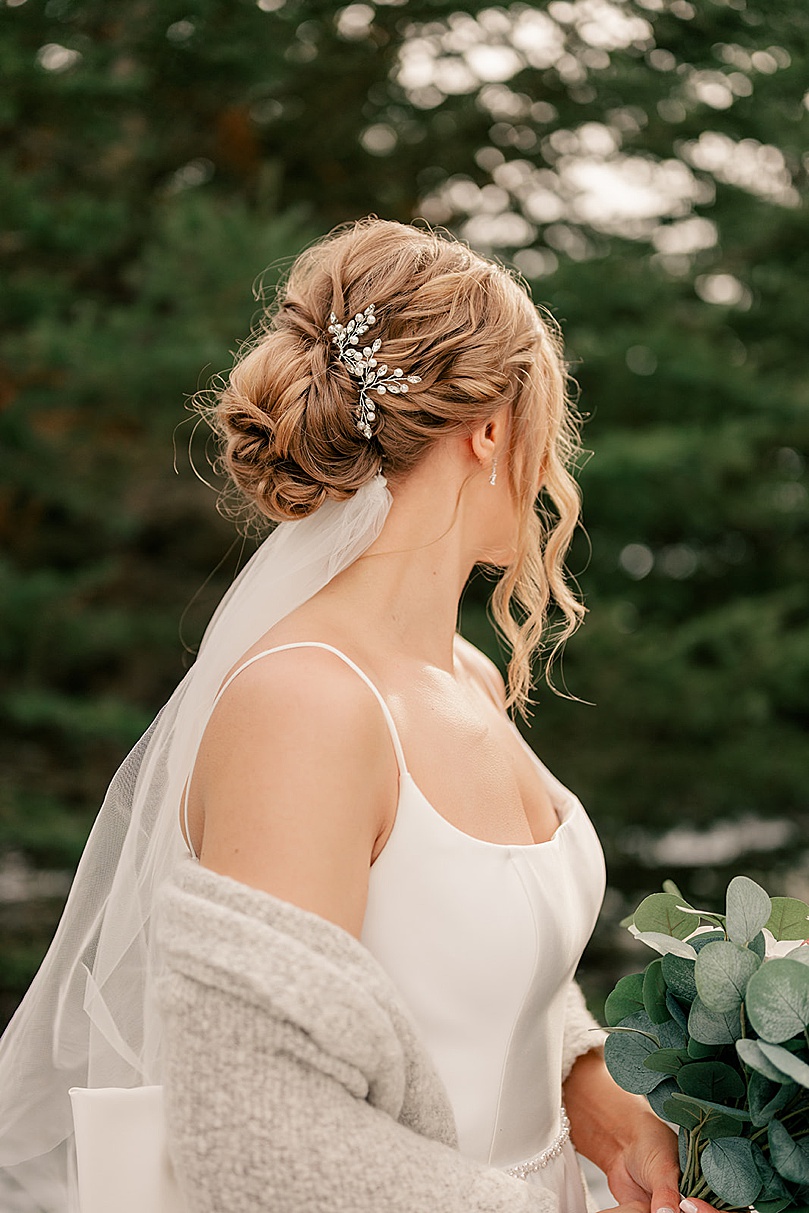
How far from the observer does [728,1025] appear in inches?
50.3

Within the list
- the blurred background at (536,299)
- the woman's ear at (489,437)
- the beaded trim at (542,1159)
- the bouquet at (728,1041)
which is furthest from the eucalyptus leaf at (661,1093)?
the blurred background at (536,299)

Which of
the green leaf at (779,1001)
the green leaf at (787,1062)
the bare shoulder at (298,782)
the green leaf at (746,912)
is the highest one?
the bare shoulder at (298,782)

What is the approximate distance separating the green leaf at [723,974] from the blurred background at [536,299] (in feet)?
10.5

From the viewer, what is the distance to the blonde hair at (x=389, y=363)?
4.78ft

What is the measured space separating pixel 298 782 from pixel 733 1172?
27.3 inches

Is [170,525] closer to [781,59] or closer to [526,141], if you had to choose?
[526,141]

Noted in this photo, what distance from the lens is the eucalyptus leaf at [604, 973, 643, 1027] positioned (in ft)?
4.73

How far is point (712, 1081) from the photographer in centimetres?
132

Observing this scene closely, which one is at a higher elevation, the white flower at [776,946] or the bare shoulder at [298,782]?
the bare shoulder at [298,782]

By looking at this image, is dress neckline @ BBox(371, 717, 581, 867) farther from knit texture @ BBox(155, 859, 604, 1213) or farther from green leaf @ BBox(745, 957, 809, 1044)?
green leaf @ BBox(745, 957, 809, 1044)

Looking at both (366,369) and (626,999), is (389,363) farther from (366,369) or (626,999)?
(626,999)

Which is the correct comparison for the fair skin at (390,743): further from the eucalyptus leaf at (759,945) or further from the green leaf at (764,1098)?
the eucalyptus leaf at (759,945)

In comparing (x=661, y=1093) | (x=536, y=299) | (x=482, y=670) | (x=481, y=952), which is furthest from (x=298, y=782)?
(x=536, y=299)

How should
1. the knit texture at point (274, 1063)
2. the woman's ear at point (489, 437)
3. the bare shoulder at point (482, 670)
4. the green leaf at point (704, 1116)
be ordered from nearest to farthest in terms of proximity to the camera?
1. the knit texture at point (274, 1063)
2. the green leaf at point (704, 1116)
3. the woman's ear at point (489, 437)
4. the bare shoulder at point (482, 670)
